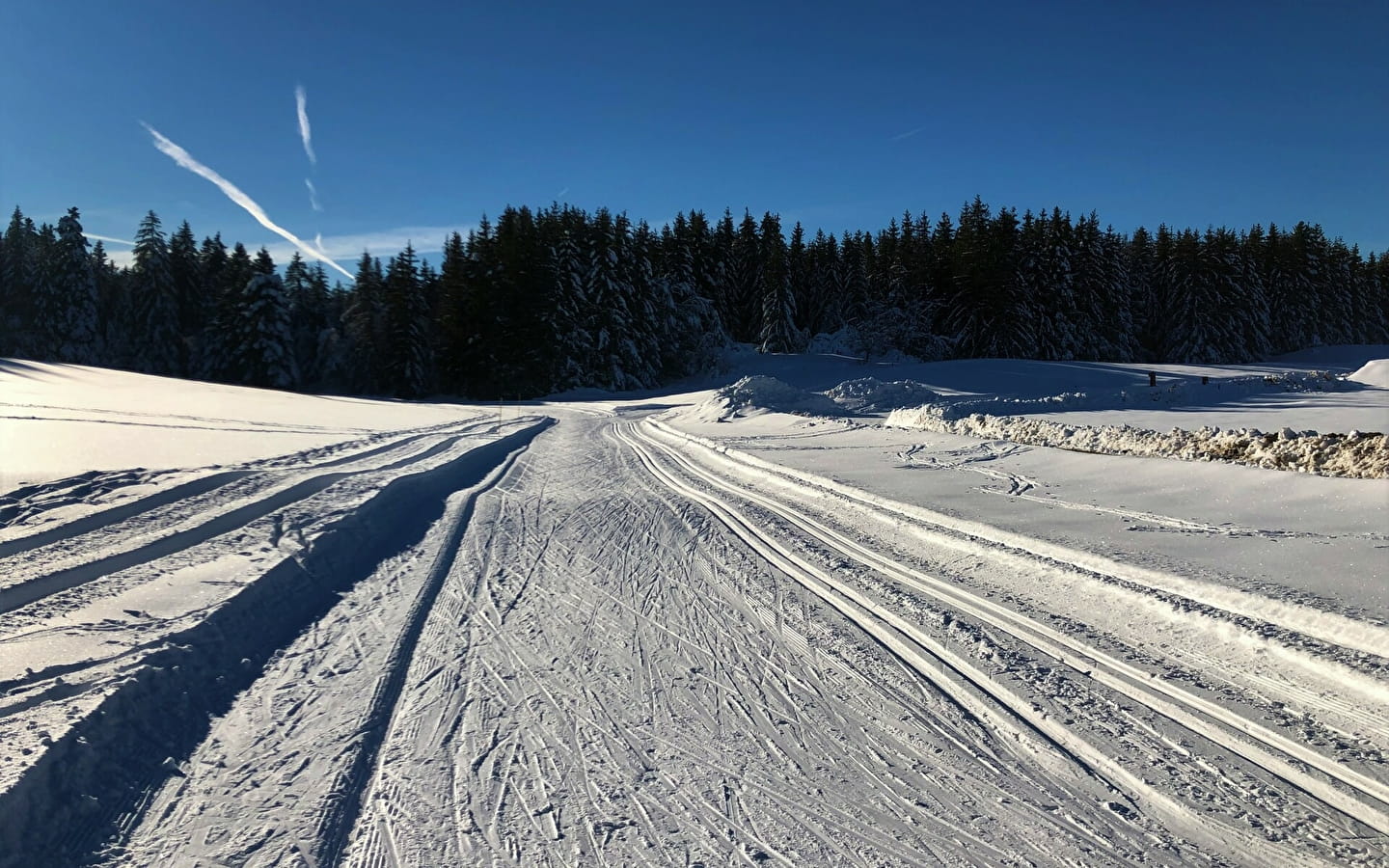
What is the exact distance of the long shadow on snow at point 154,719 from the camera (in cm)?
287

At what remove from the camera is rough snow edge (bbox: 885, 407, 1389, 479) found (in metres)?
8.05

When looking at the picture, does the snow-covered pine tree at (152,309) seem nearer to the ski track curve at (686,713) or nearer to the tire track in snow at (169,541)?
the tire track in snow at (169,541)

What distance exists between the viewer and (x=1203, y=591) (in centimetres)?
490

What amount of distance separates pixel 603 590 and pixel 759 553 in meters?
1.72

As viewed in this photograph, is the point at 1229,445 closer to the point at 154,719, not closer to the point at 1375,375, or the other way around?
the point at 154,719

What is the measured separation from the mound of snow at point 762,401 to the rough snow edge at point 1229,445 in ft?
28.3

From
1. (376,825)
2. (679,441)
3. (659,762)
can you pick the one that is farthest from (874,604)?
(679,441)

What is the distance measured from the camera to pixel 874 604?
5.41 metres

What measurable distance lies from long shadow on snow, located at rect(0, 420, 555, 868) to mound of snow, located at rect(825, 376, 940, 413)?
19.5 meters

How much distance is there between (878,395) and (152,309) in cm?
5280

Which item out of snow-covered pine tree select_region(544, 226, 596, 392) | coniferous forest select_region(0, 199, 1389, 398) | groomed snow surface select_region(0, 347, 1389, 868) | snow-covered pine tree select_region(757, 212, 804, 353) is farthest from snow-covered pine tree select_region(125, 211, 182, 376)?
groomed snow surface select_region(0, 347, 1389, 868)

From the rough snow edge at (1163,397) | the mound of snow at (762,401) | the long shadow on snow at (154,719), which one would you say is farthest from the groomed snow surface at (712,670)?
the mound of snow at (762,401)

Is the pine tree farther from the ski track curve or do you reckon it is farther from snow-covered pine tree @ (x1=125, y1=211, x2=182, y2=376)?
the ski track curve

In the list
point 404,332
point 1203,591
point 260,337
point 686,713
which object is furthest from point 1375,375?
point 260,337
